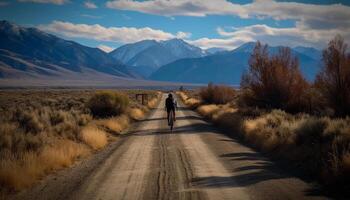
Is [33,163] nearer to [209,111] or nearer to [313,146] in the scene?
[313,146]


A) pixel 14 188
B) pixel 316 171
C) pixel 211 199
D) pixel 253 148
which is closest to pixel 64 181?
pixel 14 188

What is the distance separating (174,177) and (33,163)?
163 inches

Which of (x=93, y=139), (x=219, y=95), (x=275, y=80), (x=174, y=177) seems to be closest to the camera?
(x=174, y=177)

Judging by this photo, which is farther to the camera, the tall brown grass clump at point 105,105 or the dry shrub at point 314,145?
the tall brown grass clump at point 105,105

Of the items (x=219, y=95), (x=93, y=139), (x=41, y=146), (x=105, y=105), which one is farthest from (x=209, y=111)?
(x=41, y=146)

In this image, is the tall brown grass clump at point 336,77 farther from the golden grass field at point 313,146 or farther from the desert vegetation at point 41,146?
the desert vegetation at point 41,146

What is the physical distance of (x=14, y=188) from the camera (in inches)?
413

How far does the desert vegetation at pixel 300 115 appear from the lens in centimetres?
1255

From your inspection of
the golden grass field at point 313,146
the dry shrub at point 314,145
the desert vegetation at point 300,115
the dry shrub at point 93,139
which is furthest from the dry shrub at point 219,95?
the dry shrub at point 93,139

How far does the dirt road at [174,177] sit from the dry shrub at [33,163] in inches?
16.8

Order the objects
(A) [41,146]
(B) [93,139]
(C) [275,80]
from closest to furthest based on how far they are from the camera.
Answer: (A) [41,146], (B) [93,139], (C) [275,80]

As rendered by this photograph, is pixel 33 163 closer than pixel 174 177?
No

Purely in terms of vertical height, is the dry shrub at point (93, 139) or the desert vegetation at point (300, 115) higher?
the desert vegetation at point (300, 115)

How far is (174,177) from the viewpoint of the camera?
11625 mm
